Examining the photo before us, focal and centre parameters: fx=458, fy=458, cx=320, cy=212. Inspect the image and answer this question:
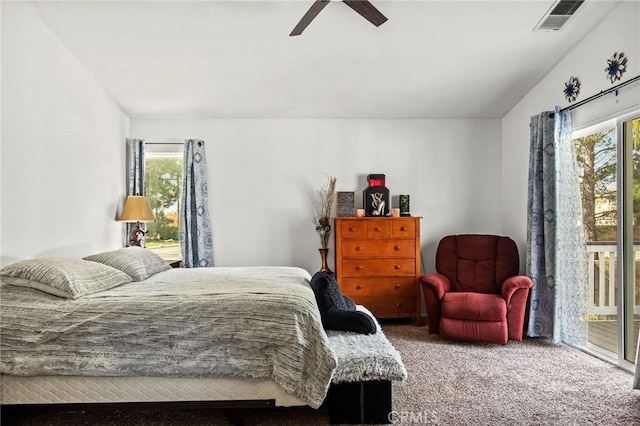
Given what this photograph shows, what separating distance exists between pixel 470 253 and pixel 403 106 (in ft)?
5.66

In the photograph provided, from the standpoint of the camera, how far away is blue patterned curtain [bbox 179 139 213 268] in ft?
16.3

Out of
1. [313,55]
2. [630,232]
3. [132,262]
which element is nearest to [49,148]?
[132,262]

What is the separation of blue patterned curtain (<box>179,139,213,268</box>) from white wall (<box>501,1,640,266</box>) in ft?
11.1

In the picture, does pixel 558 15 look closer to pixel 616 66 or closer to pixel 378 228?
pixel 616 66

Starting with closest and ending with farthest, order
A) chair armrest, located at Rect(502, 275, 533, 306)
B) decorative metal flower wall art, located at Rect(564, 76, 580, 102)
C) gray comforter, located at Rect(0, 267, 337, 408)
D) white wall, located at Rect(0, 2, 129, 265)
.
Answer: gray comforter, located at Rect(0, 267, 337, 408)
white wall, located at Rect(0, 2, 129, 265)
decorative metal flower wall art, located at Rect(564, 76, 580, 102)
chair armrest, located at Rect(502, 275, 533, 306)

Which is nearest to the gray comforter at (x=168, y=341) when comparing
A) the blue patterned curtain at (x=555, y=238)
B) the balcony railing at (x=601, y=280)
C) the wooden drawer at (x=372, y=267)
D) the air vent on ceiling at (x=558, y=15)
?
the wooden drawer at (x=372, y=267)

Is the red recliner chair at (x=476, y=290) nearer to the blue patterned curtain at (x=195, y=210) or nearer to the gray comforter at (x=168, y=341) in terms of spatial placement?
the gray comforter at (x=168, y=341)

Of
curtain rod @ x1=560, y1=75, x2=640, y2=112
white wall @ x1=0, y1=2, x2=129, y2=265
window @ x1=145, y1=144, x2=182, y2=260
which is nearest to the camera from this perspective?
white wall @ x1=0, y1=2, x2=129, y2=265

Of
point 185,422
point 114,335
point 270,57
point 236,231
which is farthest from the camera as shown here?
point 236,231

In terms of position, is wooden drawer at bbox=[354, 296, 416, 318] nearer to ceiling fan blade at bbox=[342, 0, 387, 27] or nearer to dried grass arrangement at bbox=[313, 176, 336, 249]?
dried grass arrangement at bbox=[313, 176, 336, 249]

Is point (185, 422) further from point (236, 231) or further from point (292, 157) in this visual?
point (292, 157)

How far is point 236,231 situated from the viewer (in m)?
5.16

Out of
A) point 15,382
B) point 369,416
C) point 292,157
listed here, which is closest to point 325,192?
point 292,157

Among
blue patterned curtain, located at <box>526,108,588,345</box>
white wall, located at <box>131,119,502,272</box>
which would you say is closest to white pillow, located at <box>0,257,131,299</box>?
white wall, located at <box>131,119,502,272</box>
